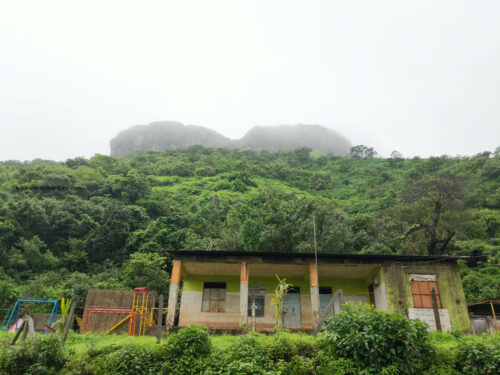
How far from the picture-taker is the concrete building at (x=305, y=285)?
1434 cm

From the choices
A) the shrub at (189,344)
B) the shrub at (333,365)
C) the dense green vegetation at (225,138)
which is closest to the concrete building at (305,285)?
the shrub at (333,365)

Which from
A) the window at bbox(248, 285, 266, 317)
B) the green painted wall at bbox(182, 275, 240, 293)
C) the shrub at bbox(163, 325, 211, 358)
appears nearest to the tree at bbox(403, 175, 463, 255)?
the window at bbox(248, 285, 266, 317)

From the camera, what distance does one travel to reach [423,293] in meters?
14.5

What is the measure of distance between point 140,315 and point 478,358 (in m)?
11.9

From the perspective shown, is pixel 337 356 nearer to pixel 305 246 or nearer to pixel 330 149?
pixel 305 246

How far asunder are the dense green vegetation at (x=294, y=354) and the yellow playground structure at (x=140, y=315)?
214 inches

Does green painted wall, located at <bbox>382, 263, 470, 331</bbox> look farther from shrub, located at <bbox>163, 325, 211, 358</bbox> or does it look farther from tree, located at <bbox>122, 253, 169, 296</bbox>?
tree, located at <bbox>122, 253, 169, 296</bbox>

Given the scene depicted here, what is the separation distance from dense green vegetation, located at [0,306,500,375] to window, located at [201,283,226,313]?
822cm

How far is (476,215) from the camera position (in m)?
33.9

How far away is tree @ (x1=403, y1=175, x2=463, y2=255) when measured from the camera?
90.0ft

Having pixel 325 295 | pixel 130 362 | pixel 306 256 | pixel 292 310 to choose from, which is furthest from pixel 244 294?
pixel 130 362

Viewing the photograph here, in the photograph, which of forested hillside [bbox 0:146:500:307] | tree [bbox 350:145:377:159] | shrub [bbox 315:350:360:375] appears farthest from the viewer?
tree [bbox 350:145:377:159]

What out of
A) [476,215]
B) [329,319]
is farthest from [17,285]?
[476,215]

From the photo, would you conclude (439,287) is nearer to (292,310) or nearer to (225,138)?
(292,310)
